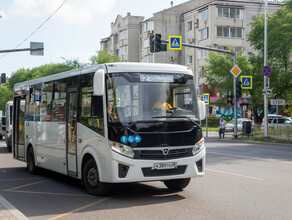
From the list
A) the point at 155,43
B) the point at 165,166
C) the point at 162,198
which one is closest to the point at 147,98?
the point at 165,166

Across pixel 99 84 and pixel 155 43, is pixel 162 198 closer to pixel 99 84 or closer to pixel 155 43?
pixel 99 84

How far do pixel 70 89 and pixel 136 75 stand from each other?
2.20 m

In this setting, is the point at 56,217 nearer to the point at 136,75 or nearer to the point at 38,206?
the point at 38,206

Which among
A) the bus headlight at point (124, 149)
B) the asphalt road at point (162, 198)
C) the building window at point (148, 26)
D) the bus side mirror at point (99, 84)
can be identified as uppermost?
the building window at point (148, 26)

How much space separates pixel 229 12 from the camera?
61.8 metres

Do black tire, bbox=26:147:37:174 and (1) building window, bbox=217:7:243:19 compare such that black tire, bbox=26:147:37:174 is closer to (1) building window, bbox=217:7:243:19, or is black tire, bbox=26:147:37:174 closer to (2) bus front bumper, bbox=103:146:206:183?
(2) bus front bumper, bbox=103:146:206:183

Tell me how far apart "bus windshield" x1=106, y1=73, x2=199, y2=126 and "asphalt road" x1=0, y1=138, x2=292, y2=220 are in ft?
4.80

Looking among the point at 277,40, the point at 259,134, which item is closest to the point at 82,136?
the point at 277,40

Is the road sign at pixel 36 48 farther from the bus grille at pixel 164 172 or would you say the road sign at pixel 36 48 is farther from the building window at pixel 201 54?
the building window at pixel 201 54

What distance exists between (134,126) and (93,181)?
4.75 feet

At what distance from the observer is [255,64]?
3981 cm

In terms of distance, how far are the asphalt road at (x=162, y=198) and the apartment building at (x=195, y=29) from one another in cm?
4457

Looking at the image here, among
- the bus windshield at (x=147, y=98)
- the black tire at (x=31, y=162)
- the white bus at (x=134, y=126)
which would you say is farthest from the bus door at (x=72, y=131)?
the black tire at (x=31, y=162)

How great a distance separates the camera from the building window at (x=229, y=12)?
200ft
